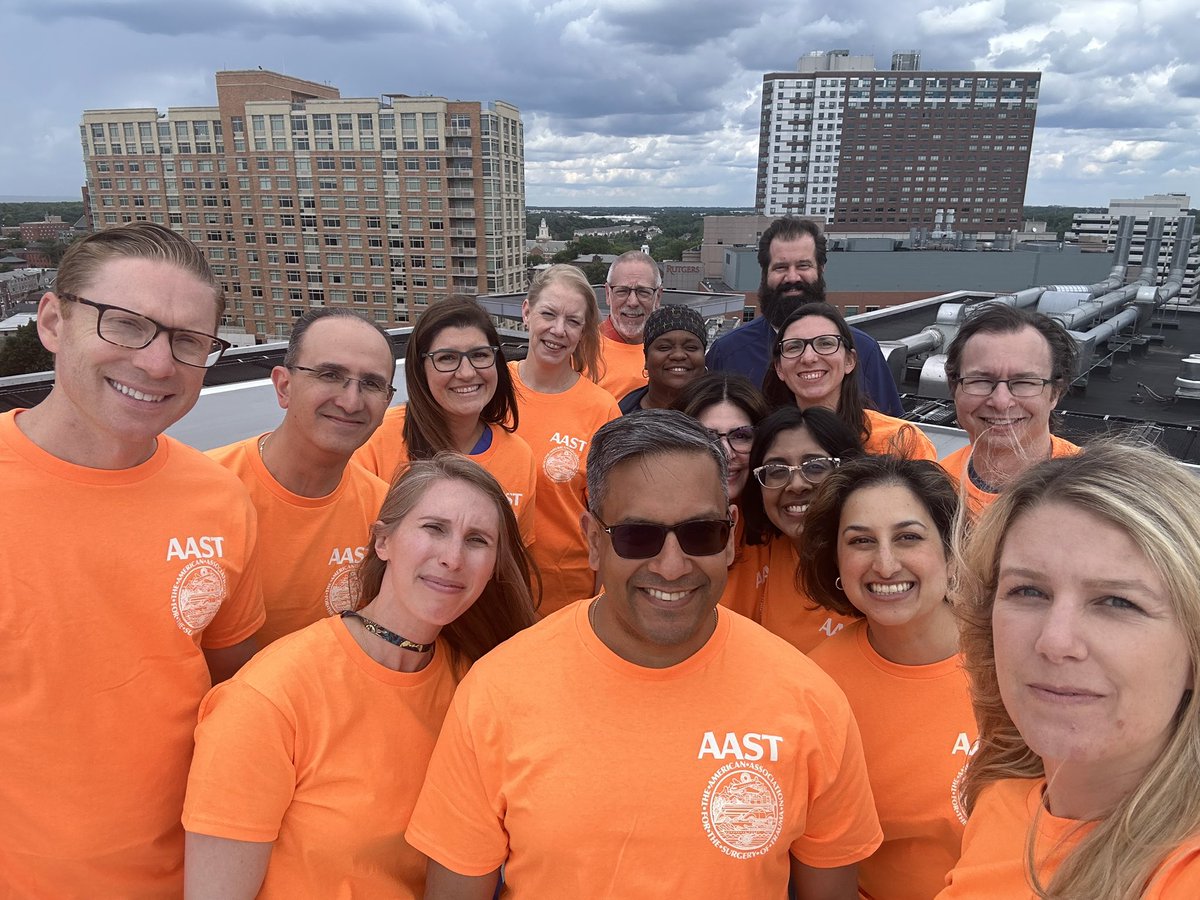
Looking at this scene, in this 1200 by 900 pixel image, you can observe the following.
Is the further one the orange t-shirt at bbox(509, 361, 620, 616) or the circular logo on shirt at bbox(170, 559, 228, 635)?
the orange t-shirt at bbox(509, 361, 620, 616)

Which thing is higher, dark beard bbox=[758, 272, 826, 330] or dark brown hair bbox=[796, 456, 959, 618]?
dark beard bbox=[758, 272, 826, 330]

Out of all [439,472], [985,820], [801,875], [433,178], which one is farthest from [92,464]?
[433,178]

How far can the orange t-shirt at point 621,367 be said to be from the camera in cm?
557

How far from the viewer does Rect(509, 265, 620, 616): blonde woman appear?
4000 millimetres


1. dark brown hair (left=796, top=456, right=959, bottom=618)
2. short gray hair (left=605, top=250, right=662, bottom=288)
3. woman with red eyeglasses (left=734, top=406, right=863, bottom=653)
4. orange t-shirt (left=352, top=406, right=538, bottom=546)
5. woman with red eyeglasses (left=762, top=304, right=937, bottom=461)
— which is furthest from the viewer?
short gray hair (left=605, top=250, right=662, bottom=288)

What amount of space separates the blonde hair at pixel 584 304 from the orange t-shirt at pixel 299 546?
80.6 inches

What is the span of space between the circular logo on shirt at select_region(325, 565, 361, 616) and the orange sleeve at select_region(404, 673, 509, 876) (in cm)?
103

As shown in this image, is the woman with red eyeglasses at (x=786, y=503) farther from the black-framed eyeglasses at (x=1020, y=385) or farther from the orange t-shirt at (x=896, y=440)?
the black-framed eyeglasses at (x=1020, y=385)

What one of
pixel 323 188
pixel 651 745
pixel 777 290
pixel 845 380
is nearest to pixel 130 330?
pixel 651 745

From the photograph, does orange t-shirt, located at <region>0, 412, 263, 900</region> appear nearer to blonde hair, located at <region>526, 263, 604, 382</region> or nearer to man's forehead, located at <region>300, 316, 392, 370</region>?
man's forehead, located at <region>300, 316, 392, 370</region>

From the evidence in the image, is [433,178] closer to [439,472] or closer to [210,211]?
[210,211]

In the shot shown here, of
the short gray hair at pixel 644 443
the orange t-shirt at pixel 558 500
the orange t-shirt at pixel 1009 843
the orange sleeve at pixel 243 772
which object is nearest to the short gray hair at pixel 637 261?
the orange t-shirt at pixel 558 500

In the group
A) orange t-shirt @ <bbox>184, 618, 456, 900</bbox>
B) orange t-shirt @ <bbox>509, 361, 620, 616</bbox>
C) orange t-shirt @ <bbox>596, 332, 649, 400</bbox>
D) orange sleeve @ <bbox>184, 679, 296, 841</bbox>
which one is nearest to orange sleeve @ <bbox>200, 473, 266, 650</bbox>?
orange t-shirt @ <bbox>184, 618, 456, 900</bbox>

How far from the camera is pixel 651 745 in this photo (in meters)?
1.88
